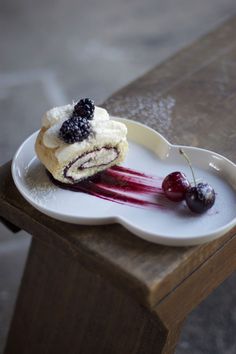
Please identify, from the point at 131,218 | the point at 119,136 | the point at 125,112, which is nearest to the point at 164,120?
the point at 125,112

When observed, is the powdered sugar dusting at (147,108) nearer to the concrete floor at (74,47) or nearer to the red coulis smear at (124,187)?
the red coulis smear at (124,187)

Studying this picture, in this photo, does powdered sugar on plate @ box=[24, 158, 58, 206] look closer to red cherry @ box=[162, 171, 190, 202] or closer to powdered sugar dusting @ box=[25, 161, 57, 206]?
powdered sugar dusting @ box=[25, 161, 57, 206]

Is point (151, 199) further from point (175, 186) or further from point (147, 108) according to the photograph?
point (147, 108)

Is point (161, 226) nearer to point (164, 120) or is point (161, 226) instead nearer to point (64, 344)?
point (164, 120)

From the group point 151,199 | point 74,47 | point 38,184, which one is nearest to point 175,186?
point 151,199

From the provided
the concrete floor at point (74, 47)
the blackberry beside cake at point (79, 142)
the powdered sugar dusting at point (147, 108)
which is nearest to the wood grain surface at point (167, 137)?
the powdered sugar dusting at point (147, 108)
